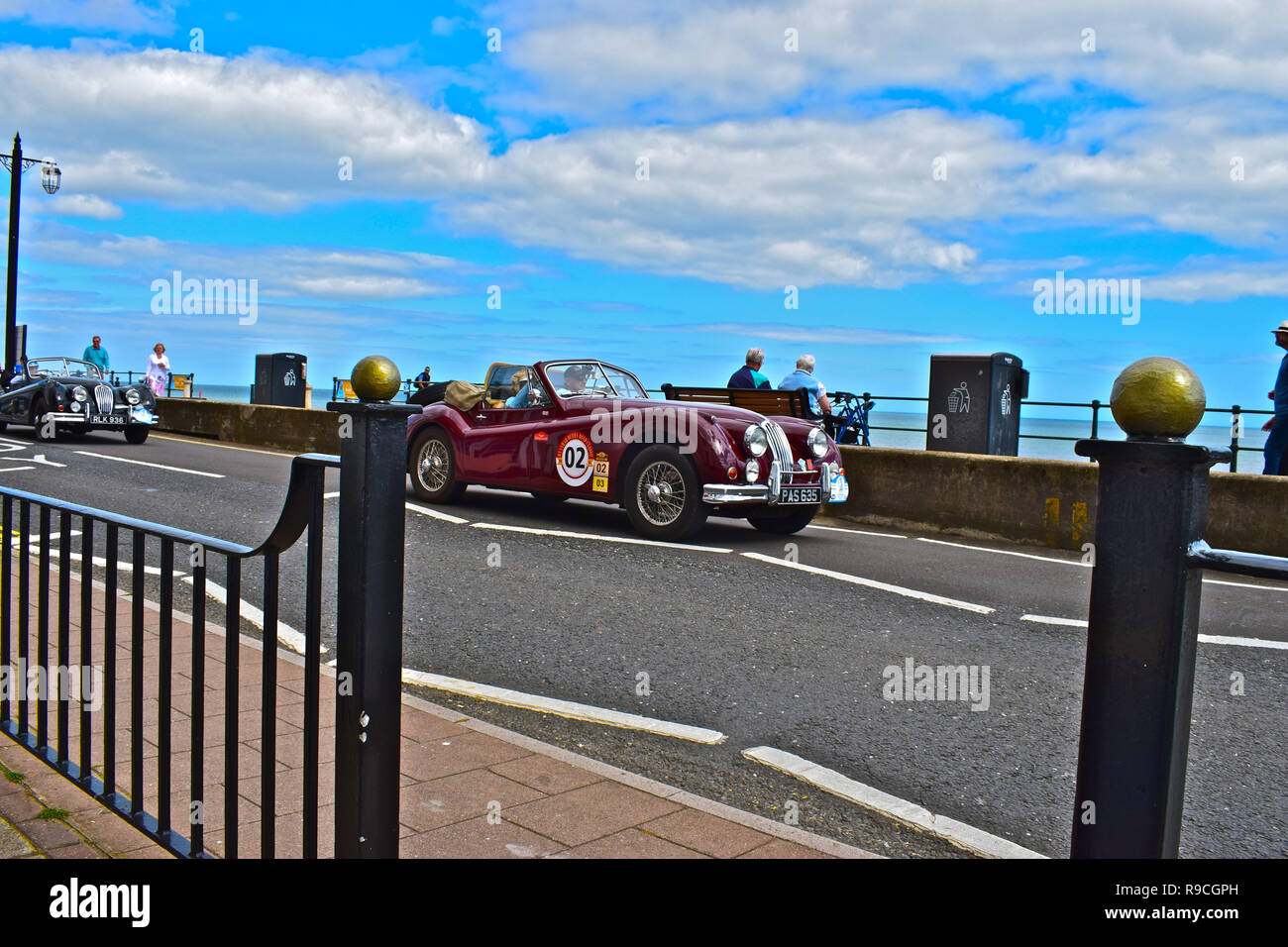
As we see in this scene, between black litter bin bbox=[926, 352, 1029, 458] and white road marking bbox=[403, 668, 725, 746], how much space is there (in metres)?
8.71

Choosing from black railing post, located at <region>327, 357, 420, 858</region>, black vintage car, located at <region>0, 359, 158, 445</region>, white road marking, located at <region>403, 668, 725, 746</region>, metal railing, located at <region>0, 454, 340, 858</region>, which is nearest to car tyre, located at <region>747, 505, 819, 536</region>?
white road marking, located at <region>403, 668, 725, 746</region>

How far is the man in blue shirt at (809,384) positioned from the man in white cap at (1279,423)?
491cm

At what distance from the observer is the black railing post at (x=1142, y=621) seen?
1.52 meters

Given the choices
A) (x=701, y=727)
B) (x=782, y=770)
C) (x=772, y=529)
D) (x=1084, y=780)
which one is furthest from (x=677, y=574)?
(x=1084, y=780)

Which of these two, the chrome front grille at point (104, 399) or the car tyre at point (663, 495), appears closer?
the car tyre at point (663, 495)

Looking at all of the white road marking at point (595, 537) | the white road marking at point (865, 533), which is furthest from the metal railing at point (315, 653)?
the white road marking at point (865, 533)

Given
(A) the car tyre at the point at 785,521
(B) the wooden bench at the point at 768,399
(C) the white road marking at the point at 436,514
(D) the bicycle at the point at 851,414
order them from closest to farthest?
(A) the car tyre at the point at 785,521
(C) the white road marking at the point at 436,514
(B) the wooden bench at the point at 768,399
(D) the bicycle at the point at 851,414

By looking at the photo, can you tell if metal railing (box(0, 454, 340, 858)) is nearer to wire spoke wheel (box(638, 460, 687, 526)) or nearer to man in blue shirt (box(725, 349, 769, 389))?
wire spoke wheel (box(638, 460, 687, 526))

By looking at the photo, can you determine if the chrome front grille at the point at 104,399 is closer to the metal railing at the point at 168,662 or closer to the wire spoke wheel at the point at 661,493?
the wire spoke wheel at the point at 661,493

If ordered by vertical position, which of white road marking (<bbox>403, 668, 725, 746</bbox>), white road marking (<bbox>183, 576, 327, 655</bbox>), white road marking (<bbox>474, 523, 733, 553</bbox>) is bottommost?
white road marking (<bbox>403, 668, 725, 746</bbox>)

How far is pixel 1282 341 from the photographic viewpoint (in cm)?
996

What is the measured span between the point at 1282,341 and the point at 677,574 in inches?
252

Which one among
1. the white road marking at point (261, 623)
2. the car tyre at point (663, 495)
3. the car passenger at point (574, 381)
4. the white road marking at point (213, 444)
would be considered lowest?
the white road marking at point (261, 623)

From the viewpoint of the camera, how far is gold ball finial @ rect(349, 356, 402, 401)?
2277mm
